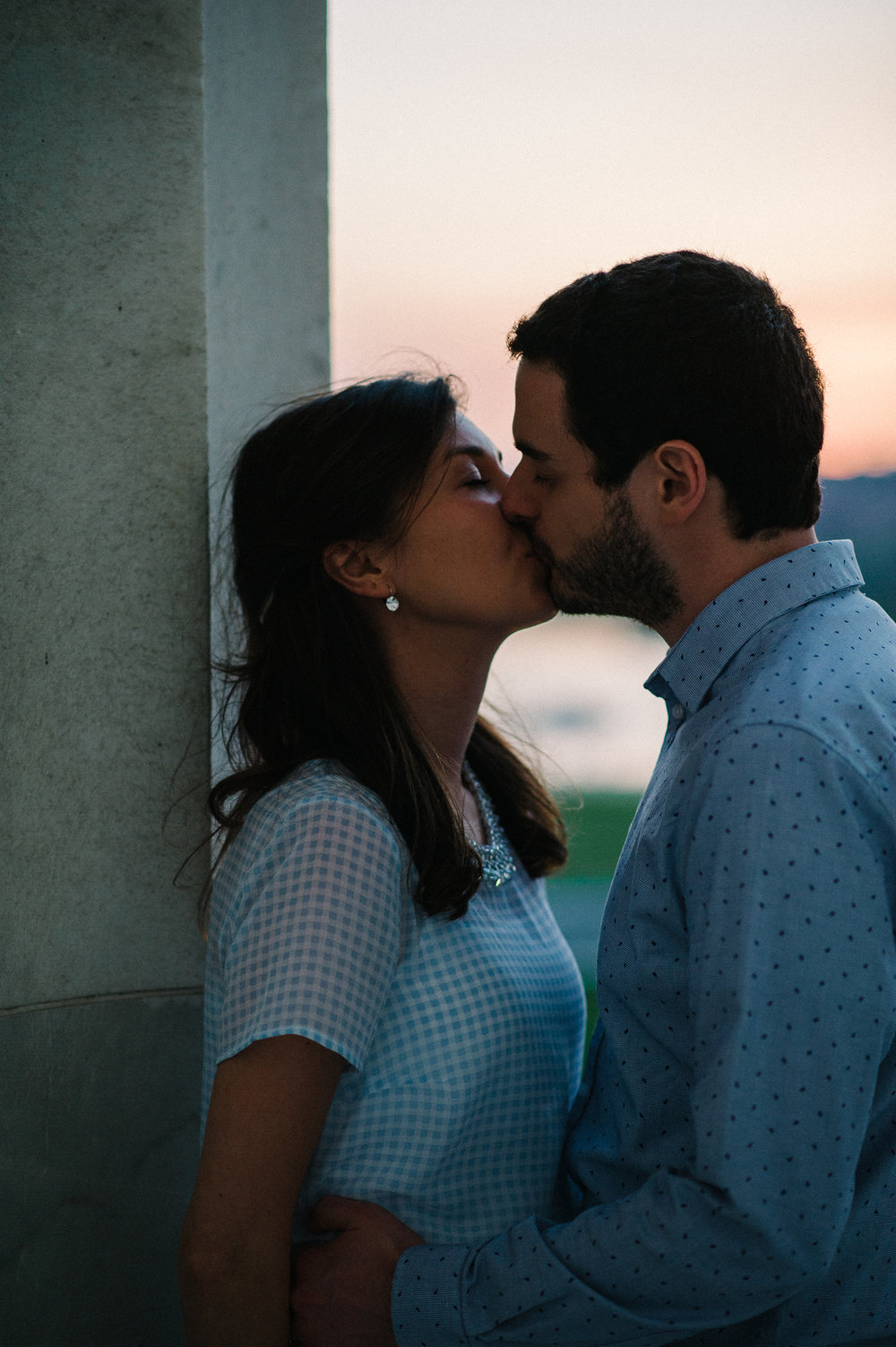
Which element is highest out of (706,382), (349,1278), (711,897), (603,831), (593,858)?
(706,382)

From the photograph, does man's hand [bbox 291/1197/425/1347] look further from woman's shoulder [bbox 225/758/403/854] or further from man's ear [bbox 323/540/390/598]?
man's ear [bbox 323/540/390/598]

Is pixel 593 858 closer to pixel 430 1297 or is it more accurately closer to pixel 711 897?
pixel 430 1297

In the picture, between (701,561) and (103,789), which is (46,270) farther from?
(701,561)

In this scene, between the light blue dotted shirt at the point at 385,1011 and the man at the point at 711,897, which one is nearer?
the man at the point at 711,897

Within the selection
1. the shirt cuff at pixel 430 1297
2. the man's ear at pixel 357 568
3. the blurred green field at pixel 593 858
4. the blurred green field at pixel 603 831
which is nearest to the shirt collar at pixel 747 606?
the man's ear at pixel 357 568

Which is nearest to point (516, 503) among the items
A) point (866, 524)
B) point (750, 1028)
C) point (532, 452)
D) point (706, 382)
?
point (532, 452)

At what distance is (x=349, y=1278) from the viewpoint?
1091mm

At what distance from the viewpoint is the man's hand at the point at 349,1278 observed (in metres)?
1.08

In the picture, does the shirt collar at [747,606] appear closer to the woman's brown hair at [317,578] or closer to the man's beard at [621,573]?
the man's beard at [621,573]

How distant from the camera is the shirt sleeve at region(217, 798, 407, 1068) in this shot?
41.4 inches

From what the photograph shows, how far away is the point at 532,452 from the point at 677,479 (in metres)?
0.20

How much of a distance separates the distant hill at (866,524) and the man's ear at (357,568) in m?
0.56

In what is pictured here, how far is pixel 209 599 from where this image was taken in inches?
58.4

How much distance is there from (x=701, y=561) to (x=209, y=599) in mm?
675
